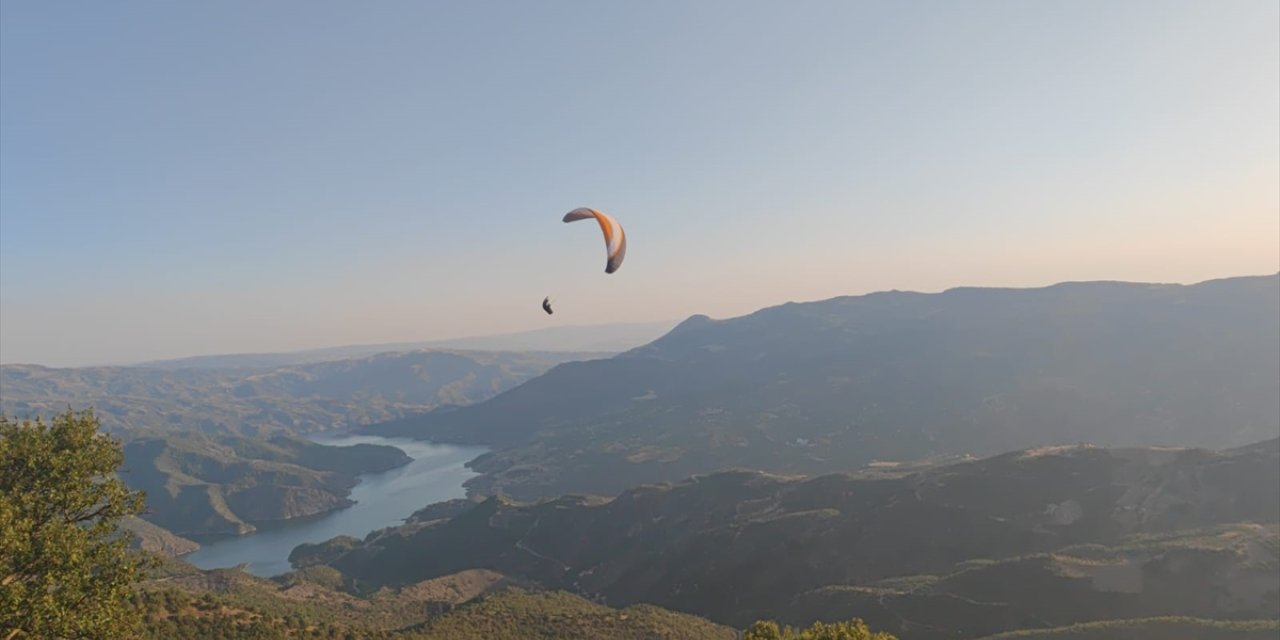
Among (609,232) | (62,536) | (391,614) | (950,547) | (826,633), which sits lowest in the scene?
(391,614)

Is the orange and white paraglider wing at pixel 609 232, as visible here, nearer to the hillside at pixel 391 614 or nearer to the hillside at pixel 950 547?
the hillside at pixel 391 614

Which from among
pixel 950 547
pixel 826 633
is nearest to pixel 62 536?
pixel 826 633

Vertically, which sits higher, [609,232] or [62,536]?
[609,232]

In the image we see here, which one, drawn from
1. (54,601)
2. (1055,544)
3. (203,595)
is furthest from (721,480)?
(54,601)

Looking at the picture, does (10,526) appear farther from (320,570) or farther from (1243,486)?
(320,570)

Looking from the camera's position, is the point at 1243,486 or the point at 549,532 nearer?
the point at 1243,486

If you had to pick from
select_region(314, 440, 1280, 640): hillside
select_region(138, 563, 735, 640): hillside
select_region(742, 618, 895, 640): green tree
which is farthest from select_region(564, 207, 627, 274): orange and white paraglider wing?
select_region(314, 440, 1280, 640): hillside

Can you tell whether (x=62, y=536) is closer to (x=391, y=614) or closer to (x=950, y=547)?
(x=391, y=614)
